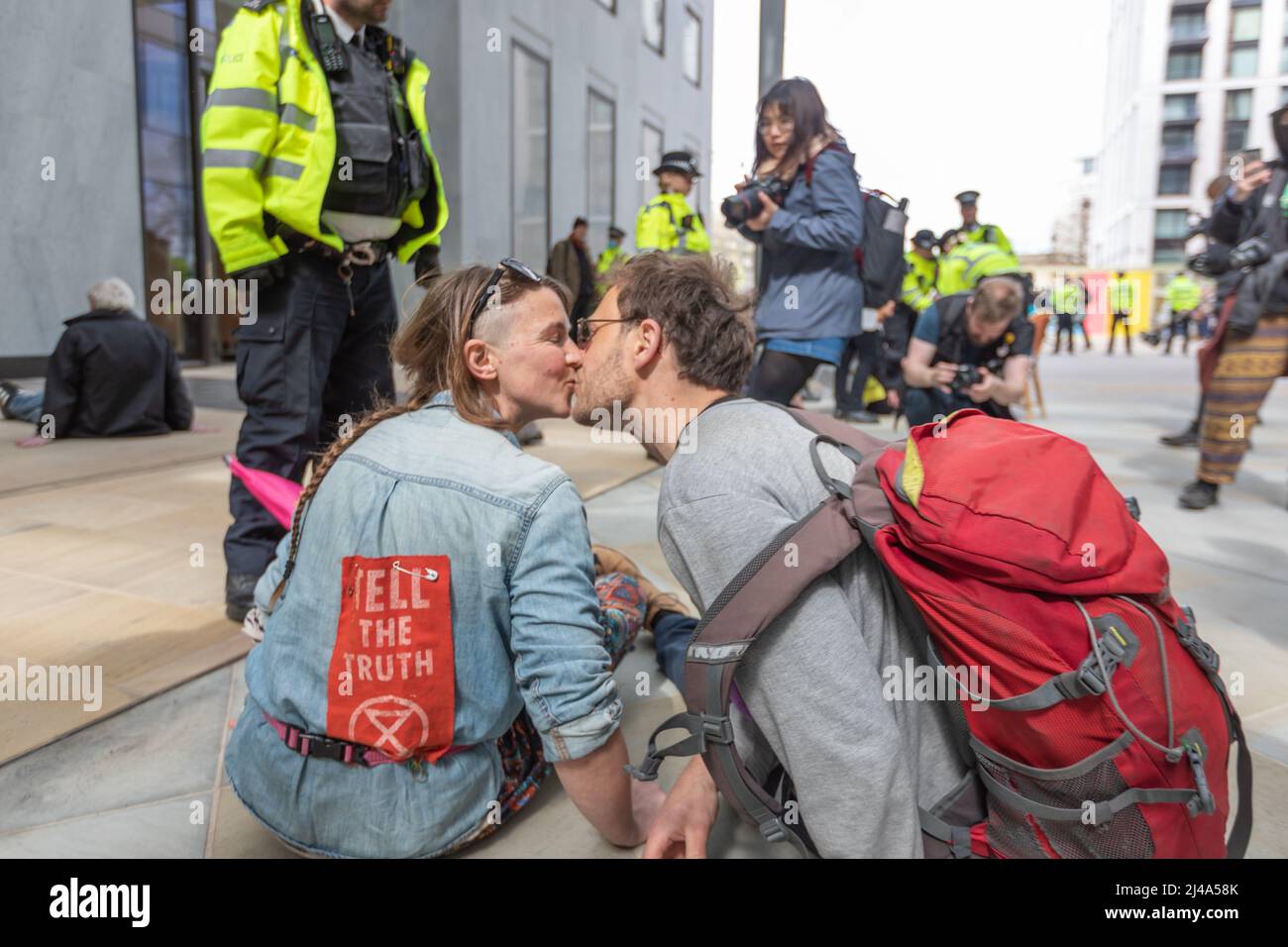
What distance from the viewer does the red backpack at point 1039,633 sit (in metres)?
1.22

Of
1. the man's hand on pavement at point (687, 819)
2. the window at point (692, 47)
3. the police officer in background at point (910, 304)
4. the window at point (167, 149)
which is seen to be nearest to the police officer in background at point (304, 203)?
the man's hand on pavement at point (687, 819)

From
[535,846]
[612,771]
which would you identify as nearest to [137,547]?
[535,846]

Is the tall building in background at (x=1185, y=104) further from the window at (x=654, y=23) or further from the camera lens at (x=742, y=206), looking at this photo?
the camera lens at (x=742, y=206)

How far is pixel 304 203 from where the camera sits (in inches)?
106

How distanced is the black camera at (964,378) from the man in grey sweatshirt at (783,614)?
3110 millimetres

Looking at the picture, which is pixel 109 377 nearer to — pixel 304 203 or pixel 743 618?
pixel 304 203

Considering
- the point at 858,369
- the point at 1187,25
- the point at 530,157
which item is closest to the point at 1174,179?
the point at 1187,25

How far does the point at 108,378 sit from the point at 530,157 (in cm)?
874

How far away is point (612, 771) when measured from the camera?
1.57 metres

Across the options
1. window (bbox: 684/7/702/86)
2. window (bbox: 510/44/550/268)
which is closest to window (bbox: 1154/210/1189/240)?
window (bbox: 684/7/702/86)

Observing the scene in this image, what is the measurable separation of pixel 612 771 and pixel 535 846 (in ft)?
1.12

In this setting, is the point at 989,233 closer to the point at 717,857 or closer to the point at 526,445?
the point at 526,445

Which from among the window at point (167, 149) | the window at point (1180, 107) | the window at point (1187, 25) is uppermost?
the window at point (1187, 25)
